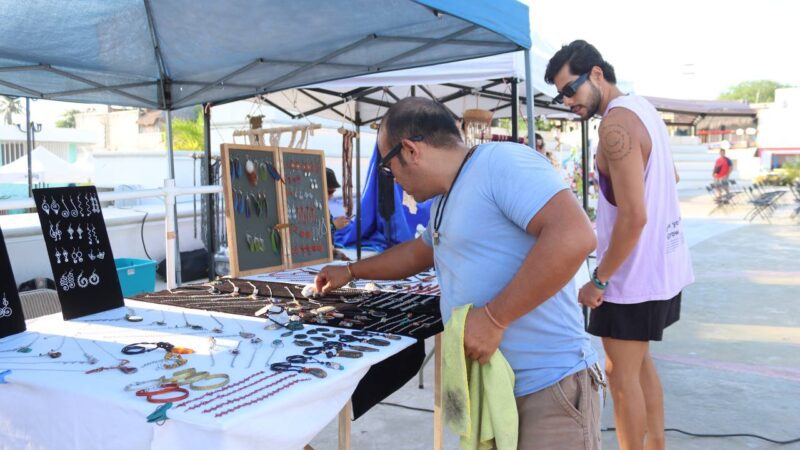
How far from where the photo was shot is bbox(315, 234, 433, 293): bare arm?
7.06 feet

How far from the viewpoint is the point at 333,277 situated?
7.71 feet

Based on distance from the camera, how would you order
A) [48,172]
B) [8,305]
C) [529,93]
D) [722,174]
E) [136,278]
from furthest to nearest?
[722,174] → [48,172] → [136,278] → [529,93] → [8,305]

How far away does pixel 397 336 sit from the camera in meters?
1.87

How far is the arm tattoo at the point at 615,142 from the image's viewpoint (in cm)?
224

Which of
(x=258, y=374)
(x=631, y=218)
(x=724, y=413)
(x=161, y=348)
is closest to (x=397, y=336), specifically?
(x=258, y=374)

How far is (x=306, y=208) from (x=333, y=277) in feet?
3.71

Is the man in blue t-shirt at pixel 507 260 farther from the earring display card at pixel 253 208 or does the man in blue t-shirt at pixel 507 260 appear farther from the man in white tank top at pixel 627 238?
the earring display card at pixel 253 208

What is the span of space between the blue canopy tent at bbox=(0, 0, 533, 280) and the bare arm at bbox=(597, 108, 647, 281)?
68 cm

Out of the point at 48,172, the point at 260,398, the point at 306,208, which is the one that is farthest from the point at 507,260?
the point at 48,172

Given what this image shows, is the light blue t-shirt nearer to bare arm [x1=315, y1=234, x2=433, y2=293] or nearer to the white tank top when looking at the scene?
bare arm [x1=315, y1=234, x2=433, y2=293]

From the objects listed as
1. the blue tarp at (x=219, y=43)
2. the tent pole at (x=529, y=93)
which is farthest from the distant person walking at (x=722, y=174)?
the blue tarp at (x=219, y=43)

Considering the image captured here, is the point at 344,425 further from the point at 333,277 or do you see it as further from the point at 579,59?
the point at 579,59

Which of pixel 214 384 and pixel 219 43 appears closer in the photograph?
pixel 214 384

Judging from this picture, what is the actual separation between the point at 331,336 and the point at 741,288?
22.5ft
